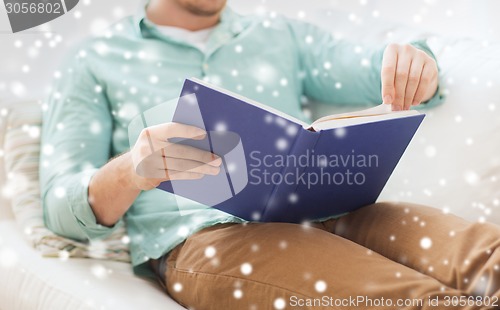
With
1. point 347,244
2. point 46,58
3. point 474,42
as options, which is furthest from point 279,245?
point 46,58

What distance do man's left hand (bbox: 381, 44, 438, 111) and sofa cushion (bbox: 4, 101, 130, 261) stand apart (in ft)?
1.98

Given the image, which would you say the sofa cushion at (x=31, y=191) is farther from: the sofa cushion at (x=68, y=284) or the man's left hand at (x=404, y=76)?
the man's left hand at (x=404, y=76)

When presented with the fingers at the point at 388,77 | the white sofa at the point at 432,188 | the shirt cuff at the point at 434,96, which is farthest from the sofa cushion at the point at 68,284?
→ the shirt cuff at the point at 434,96

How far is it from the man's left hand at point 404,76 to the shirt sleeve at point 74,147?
1.83 feet

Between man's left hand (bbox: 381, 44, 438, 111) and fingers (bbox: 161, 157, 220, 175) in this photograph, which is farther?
man's left hand (bbox: 381, 44, 438, 111)

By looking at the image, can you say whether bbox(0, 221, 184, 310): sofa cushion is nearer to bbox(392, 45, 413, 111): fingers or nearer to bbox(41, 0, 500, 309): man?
bbox(41, 0, 500, 309): man

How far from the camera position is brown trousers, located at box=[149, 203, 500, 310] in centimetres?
87

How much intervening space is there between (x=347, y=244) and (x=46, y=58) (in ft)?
3.48

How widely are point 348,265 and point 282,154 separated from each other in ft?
0.63

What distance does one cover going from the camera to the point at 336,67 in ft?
4.73

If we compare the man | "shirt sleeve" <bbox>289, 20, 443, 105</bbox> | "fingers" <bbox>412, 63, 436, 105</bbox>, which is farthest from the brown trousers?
"shirt sleeve" <bbox>289, 20, 443, 105</bbox>

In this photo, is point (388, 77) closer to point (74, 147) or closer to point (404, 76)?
point (404, 76)

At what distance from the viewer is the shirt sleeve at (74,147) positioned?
112cm

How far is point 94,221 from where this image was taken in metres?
1.11
